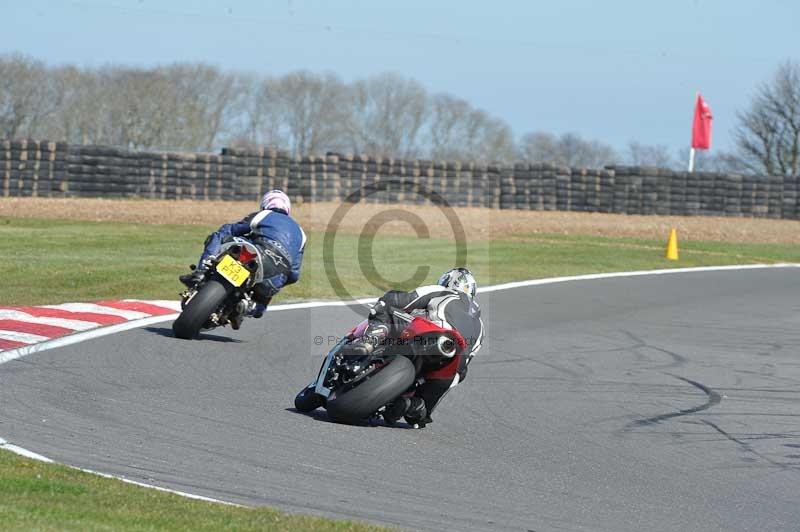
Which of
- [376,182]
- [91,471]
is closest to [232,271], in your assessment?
[91,471]

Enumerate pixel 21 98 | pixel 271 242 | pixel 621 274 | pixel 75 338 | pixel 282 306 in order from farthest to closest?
pixel 21 98, pixel 621 274, pixel 282 306, pixel 271 242, pixel 75 338

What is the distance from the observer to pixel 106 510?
555 cm

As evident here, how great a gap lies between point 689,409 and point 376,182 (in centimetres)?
2509

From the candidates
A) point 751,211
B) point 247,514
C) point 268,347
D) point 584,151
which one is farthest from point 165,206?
point 584,151

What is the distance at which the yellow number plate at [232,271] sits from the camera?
11.0 metres

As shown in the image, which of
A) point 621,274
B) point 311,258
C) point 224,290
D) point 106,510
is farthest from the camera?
point 311,258

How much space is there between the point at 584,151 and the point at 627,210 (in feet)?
257

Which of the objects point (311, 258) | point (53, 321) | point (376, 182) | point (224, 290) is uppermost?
point (376, 182)

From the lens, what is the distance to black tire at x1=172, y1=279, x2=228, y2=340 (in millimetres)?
11023

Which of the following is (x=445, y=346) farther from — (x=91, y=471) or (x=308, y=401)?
(x=91, y=471)

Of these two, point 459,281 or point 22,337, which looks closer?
point 459,281

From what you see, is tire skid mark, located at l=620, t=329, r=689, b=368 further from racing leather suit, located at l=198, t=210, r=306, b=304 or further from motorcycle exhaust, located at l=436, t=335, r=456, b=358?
motorcycle exhaust, located at l=436, t=335, r=456, b=358

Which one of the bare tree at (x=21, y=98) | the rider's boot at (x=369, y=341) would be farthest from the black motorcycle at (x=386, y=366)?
the bare tree at (x=21, y=98)

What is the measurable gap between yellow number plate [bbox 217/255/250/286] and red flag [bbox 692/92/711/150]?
3133 centimetres
